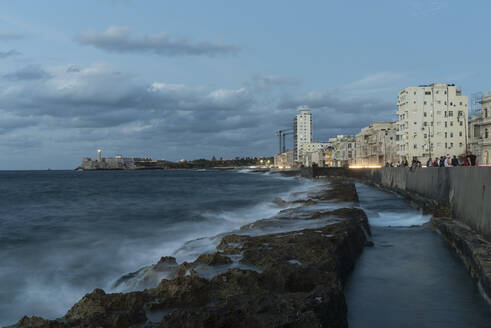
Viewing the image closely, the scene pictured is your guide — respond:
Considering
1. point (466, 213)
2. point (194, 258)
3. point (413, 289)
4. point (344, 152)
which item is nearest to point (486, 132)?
point (466, 213)

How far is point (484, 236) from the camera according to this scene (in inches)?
418

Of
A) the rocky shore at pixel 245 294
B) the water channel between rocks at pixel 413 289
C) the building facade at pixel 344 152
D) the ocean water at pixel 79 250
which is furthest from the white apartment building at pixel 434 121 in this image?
the rocky shore at pixel 245 294

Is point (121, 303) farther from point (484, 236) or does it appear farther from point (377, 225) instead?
point (377, 225)

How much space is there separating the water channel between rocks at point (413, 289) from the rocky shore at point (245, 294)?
68 cm

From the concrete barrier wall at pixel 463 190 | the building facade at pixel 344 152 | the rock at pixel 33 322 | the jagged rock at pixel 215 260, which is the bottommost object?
the rock at pixel 33 322

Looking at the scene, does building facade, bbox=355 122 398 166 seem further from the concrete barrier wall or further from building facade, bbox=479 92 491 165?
the concrete barrier wall

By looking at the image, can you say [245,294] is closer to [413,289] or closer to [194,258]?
[413,289]

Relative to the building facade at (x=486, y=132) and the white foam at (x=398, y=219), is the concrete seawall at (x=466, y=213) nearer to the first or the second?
the white foam at (x=398, y=219)

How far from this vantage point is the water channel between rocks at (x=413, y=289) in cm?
709

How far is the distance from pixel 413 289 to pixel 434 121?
7993cm

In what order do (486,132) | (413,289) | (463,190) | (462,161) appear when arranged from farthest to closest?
(486,132), (462,161), (463,190), (413,289)

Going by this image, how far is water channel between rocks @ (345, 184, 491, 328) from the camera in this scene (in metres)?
7.09

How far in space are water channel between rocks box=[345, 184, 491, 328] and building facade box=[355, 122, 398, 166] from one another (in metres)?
85.8

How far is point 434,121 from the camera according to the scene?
79.4 meters
